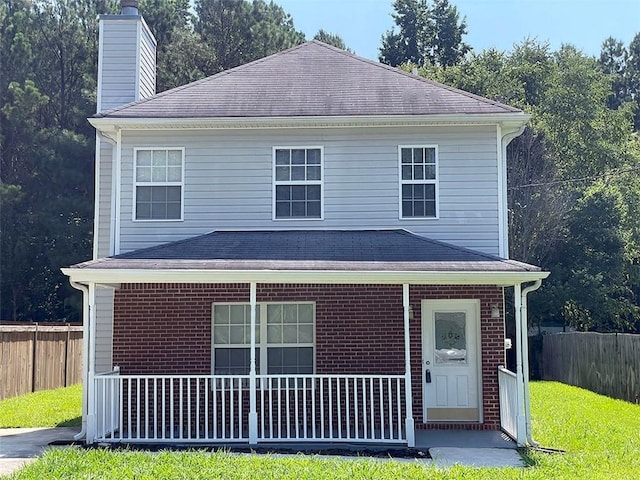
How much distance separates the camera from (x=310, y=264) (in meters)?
11.0

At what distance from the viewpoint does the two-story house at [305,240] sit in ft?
40.2

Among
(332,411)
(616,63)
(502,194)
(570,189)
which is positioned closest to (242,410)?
(332,411)

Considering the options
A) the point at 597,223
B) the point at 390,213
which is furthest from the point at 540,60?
the point at 390,213

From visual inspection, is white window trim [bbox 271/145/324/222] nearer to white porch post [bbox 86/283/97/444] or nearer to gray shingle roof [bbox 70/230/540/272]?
gray shingle roof [bbox 70/230/540/272]

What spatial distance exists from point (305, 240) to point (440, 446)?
400cm

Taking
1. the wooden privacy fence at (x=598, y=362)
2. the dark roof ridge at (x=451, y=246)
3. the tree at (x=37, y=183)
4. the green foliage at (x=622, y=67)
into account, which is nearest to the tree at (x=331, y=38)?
the tree at (x=37, y=183)

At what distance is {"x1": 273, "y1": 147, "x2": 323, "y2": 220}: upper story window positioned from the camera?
43.8ft

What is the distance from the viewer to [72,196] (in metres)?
29.4

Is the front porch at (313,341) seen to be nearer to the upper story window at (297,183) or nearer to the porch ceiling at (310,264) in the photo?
the porch ceiling at (310,264)

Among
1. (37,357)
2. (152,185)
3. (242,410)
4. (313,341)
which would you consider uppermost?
(152,185)

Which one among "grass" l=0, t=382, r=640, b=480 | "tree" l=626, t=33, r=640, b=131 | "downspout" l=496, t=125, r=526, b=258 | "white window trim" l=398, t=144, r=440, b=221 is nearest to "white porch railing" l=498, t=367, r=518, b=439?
"grass" l=0, t=382, r=640, b=480

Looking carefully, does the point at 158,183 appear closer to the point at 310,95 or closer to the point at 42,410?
the point at 310,95

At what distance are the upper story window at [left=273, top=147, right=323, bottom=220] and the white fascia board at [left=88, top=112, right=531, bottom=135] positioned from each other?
1.69 feet

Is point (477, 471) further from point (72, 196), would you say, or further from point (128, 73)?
point (72, 196)
